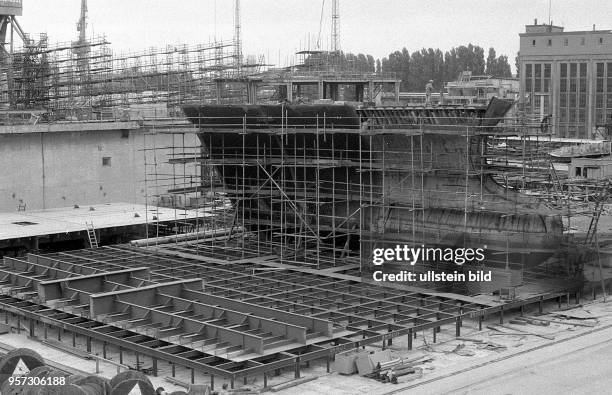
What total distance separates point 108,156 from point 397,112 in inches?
675

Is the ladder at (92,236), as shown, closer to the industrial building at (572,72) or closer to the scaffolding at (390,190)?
the scaffolding at (390,190)

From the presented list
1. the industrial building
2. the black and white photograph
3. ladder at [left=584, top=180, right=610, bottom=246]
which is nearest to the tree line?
the industrial building

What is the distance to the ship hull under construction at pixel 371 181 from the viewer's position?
27672 millimetres

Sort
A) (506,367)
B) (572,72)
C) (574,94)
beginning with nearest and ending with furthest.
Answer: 1. (506,367)
2. (572,72)
3. (574,94)

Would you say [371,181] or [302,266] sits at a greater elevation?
[371,181]

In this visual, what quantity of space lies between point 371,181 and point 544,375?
10.5m

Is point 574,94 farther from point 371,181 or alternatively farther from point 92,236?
point 371,181

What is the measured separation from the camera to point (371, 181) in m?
29.9

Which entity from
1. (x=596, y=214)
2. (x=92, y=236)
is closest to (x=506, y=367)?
(x=596, y=214)

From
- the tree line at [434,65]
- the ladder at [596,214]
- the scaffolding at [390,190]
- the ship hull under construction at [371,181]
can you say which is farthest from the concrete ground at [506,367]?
the tree line at [434,65]

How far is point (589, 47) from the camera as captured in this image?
232 ft

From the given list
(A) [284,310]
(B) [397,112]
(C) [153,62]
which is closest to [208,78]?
(C) [153,62]

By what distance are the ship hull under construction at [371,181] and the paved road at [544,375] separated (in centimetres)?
480

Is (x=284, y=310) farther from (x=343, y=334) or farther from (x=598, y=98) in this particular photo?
(x=598, y=98)
